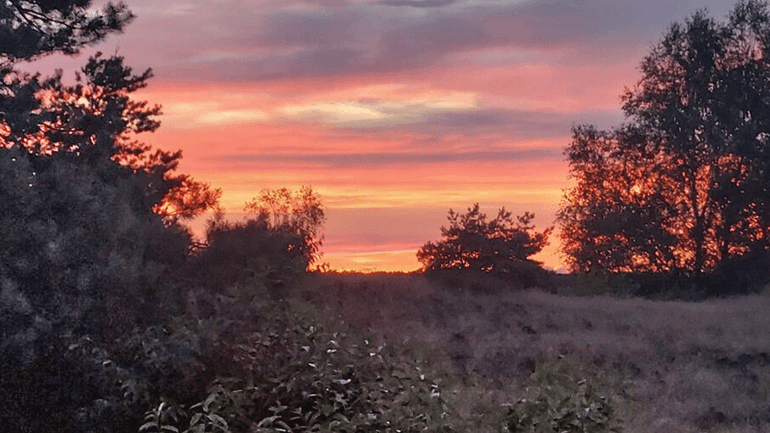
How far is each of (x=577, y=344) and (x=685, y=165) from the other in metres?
26.3

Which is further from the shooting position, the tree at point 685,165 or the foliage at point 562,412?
the tree at point 685,165

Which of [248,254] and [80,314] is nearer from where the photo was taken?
[80,314]

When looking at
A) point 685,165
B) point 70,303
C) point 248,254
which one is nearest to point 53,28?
point 248,254

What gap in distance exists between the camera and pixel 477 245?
33.1 meters

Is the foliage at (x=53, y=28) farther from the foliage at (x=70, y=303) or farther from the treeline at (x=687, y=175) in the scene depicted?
the treeline at (x=687, y=175)

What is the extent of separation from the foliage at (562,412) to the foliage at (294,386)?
0.82m

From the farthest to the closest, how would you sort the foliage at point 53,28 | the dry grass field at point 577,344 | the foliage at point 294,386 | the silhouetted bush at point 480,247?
the silhouetted bush at point 480,247 < the foliage at point 53,28 < the dry grass field at point 577,344 < the foliage at point 294,386

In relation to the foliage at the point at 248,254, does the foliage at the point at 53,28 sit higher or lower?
higher

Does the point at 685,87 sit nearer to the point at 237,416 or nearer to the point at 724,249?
the point at 724,249

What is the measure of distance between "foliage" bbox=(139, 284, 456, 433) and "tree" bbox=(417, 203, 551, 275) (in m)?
20.9

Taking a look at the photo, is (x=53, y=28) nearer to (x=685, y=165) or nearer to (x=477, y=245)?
(x=477, y=245)

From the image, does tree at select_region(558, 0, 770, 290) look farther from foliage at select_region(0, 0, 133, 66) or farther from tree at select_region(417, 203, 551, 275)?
foliage at select_region(0, 0, 133, 66)

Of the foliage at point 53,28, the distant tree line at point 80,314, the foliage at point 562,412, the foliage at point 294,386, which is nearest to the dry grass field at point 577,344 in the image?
the foliage at point 562,412

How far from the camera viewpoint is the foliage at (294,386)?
953cm
